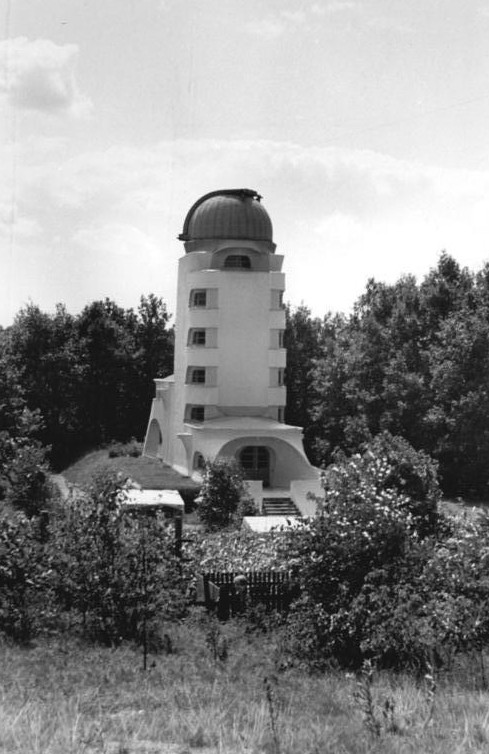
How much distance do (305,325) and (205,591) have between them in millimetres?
44861

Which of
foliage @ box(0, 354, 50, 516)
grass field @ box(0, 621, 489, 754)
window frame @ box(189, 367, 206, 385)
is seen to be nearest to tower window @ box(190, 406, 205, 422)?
window frame @ box(189, 367, 206, 385)

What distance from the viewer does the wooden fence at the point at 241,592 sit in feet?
62.0

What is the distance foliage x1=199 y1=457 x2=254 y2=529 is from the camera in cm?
3525

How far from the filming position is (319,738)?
348 inches

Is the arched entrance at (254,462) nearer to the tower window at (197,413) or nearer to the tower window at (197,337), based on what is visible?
the tower window at (197,413)

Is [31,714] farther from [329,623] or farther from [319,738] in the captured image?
[329,623]

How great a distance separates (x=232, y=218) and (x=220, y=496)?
15.9 meters

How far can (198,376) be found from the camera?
45.9m

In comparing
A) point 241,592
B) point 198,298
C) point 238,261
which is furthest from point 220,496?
point 241,592

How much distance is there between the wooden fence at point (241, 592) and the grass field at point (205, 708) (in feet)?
10.9

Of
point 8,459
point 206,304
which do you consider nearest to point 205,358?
point 206,304

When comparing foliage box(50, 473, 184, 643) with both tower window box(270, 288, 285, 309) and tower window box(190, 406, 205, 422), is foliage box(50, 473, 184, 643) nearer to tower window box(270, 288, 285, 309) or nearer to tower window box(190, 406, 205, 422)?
tower window box(190, 406, 205, 422)

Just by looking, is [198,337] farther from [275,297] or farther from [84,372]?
[84,372]

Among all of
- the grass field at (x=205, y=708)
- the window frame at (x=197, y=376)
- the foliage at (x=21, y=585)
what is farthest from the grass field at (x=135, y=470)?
the grass field at (x=205, y=708)
